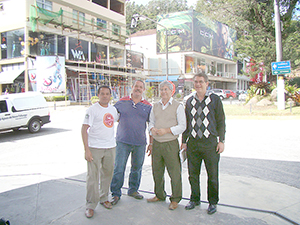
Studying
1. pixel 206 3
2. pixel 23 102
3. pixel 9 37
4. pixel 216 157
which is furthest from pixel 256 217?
pixel 9 37

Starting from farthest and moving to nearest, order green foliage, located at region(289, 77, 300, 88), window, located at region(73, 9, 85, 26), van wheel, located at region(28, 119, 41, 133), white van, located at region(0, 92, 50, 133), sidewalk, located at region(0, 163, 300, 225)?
1. green foliage, located at region(289, 77, 300, 88)
2. window, located at region(73, 9, 85, 26)
3. van wheel, located at region(28, 119, 41, 133)
4. white van, located at region(0, 92, 50, 133)
5. sidewalk, located at region(0, 163, 300, 225)

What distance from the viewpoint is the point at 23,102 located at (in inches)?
472

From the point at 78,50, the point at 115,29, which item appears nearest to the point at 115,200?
the point at 78,50

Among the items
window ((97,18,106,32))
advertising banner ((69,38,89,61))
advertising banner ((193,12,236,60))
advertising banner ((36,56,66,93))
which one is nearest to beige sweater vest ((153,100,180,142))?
advertising banner ((36,56,66,93))

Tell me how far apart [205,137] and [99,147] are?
1.44 meters

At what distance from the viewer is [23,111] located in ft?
38.8

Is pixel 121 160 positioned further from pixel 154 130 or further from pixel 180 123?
pixel 180 123

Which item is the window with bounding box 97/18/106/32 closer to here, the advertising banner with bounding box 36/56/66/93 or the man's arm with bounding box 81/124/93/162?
the advertising banner with bounding box 36/56/66/93

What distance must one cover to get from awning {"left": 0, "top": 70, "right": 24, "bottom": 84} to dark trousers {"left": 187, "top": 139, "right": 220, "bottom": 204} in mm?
Answer: 25998

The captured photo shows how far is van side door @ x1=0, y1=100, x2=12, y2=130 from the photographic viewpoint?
11078mm

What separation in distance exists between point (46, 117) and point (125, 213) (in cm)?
1050

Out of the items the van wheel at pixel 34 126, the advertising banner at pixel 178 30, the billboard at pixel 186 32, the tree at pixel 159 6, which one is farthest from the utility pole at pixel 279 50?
the tree at pixel 159 6

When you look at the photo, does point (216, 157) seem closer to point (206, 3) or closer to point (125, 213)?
point (125, 213)

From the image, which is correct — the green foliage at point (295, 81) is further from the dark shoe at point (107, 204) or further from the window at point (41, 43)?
the dark shoe at point (107, 204)
